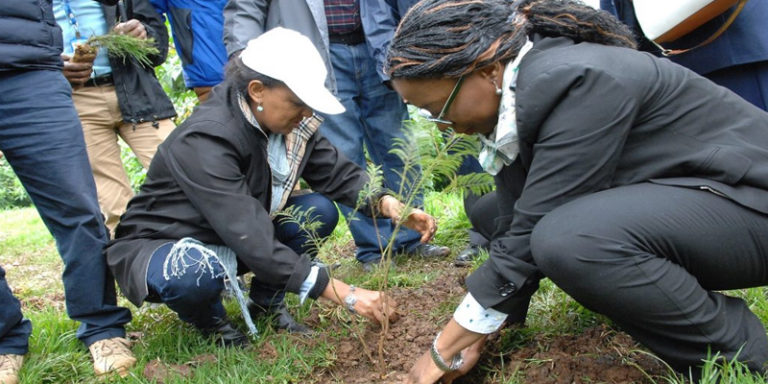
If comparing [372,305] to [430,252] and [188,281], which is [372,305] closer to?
[188,281]

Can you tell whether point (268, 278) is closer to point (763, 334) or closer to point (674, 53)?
point (763, 334)

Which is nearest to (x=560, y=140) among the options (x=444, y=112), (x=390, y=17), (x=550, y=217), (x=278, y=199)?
(x=550, y=217)

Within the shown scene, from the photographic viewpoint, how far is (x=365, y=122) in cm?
392

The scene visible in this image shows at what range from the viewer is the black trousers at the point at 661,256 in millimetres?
1773

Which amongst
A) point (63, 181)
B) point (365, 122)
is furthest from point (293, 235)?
point (365, 122)

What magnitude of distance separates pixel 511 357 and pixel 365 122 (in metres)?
1.98

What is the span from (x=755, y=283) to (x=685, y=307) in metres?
0.33

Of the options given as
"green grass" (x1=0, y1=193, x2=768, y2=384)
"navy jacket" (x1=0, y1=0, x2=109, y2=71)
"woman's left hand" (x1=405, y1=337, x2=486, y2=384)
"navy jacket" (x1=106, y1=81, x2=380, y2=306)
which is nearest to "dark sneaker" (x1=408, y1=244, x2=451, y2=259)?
"green grass" (x1=0, y1=193, x2=768, y2=384)

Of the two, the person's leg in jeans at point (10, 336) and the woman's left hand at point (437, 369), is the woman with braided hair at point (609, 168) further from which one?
the person's leg in jeans at point (10, 336)

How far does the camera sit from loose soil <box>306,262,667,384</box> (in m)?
2.12

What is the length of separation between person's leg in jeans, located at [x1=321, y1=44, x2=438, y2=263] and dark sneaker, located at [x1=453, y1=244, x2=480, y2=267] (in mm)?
341

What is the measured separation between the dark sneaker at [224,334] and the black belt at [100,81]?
1719mm

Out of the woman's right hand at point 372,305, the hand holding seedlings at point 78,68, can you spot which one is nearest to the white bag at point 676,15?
the woman's right hand at point 372,305

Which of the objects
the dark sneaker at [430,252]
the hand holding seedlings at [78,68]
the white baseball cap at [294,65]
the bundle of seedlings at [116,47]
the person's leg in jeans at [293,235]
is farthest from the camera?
the dark sneaker at [430,252]
